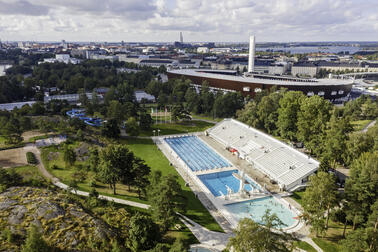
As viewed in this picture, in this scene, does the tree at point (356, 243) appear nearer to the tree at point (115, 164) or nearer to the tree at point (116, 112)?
the tree at point (115, 164)

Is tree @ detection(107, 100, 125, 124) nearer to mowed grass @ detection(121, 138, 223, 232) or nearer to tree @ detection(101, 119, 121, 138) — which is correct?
tree @ detection(101, 119, 121, 138)

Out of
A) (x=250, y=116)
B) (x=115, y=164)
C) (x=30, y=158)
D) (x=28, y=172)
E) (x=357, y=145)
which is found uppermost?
(x=357, y=145)

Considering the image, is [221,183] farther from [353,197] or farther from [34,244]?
[34,244]

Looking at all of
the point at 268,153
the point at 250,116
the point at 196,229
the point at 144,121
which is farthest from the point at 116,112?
the point at 196,229

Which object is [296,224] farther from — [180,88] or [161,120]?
[180,88]

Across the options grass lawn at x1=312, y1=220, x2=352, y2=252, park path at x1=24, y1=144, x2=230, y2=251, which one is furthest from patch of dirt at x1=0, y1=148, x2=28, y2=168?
grass lawn at x1=312, y1=220, x2=352, y2=252

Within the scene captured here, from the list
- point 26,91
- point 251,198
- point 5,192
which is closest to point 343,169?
point 251,198
